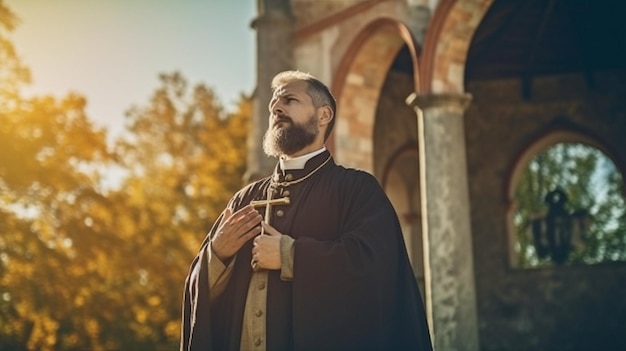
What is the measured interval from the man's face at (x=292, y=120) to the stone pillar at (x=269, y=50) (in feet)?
26.1

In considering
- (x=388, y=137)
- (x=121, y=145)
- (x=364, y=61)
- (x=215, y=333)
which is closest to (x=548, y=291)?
(x=388, y=137)

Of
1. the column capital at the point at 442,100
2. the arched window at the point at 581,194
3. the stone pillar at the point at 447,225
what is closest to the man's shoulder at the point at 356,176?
the stone pillar at the point at 447,225

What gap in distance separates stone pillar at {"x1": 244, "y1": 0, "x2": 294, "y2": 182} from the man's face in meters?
7.97

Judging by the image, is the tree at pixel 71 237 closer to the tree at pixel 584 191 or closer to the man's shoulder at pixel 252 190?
the man's shoulder at pixel 252 190

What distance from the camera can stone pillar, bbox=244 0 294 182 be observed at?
40.4ft

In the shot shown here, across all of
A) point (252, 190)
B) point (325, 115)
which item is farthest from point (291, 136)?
point (252, 190)

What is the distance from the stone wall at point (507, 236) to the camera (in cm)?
1340

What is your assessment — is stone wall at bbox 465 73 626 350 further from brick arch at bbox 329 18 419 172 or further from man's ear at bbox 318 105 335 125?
man's ear at bbox 318 105 335 125

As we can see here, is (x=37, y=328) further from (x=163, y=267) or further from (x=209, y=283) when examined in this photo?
(x=209, y=283)

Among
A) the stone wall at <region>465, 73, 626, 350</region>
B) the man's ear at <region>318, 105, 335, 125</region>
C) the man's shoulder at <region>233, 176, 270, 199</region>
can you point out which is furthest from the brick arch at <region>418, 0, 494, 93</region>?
the man's ear at <region>318, 105, 335, 125</region>

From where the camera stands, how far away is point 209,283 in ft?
13.7

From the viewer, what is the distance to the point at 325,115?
4.32 metres

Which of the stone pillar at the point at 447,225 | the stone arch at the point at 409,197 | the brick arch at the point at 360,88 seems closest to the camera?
the stone pillar at the point at 447,225

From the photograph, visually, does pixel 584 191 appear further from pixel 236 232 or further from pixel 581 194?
pixel 236 232
